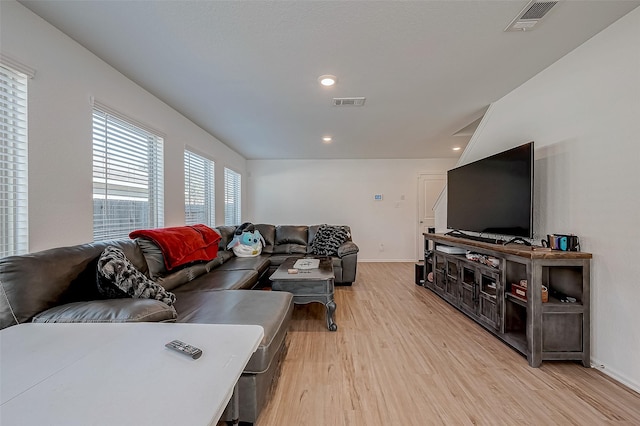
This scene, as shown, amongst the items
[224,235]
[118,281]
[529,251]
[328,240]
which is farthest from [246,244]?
[529,251]

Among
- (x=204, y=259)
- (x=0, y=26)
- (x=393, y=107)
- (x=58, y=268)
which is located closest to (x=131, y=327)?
(x=58, y=268)

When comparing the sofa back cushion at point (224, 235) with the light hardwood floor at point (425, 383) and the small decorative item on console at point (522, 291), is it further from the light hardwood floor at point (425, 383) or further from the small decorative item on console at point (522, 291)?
the small decorative item on console at point (522, 291)

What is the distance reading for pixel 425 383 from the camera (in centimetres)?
182

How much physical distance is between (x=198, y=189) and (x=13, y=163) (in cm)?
247

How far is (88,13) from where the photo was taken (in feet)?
5.53

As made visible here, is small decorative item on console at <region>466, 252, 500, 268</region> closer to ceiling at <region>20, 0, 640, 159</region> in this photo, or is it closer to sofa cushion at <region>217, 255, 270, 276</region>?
ceiling at <region>20, 0, 640, 159</region>

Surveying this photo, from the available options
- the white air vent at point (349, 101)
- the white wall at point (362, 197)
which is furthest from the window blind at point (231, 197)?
the white air vent at point (349, 101)

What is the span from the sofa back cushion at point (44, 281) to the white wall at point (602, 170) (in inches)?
133

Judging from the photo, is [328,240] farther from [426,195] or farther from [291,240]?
[426,195]

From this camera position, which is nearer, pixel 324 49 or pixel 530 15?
pixel 530 15

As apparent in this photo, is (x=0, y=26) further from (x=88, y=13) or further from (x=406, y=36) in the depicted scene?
(x=406, y=36)

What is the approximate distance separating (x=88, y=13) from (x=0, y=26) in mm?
437

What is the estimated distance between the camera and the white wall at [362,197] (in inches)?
243

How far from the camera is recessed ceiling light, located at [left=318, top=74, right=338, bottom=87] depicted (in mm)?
2402
